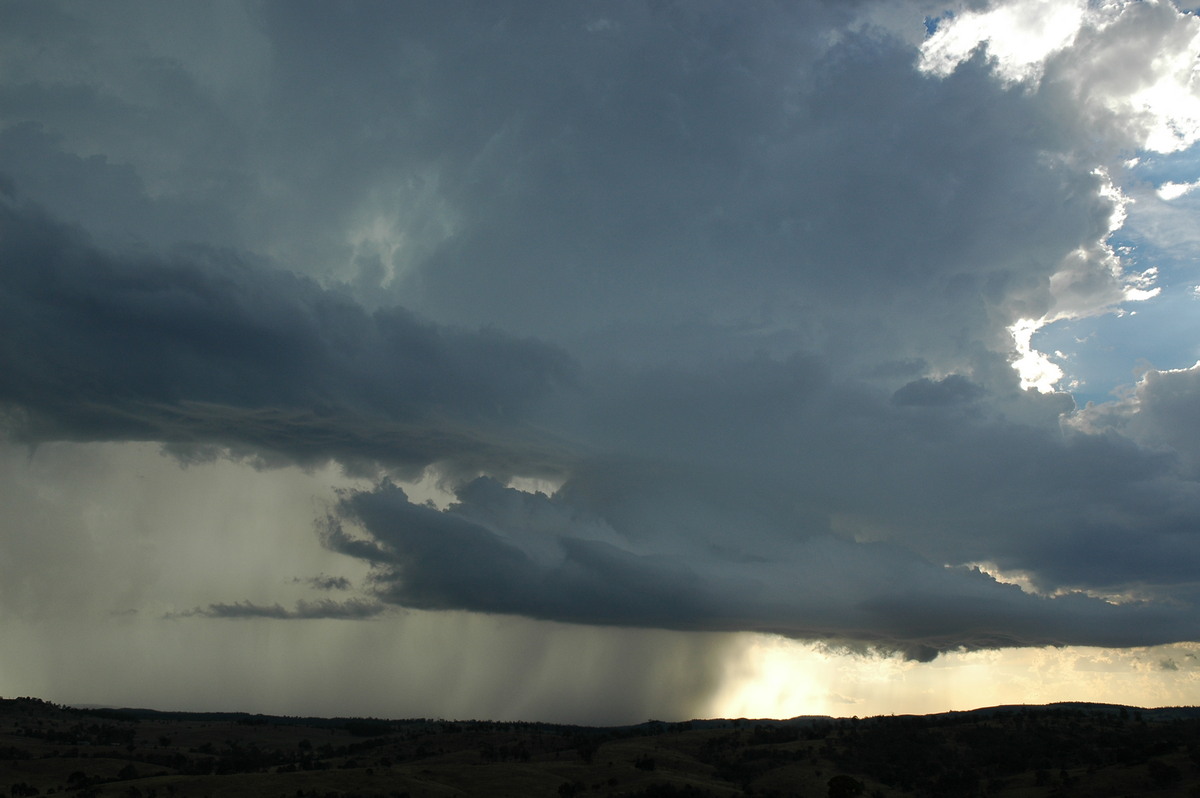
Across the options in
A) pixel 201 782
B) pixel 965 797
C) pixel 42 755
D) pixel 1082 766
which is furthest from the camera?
pixel 42 755

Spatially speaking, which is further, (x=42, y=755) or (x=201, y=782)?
(x=42, y=755)

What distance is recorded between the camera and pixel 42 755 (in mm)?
189750

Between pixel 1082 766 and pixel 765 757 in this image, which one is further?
pixel 765 757

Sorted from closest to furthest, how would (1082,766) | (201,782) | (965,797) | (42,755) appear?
1. (201,782)
2. (965,797)
3. (1082,766)
4. (42,755)

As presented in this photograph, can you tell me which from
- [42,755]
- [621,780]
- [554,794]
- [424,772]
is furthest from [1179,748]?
[42,755]

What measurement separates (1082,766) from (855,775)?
143 feet

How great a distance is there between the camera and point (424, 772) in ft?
534

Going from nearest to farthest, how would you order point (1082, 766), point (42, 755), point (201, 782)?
point (201, 782) → point (1082, 766) → point (42, 755)

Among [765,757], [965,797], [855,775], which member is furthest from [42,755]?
[965,797]

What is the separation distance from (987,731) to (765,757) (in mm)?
53018

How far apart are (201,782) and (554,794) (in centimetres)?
6036

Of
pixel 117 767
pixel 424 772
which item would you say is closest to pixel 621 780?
pixel 424 772

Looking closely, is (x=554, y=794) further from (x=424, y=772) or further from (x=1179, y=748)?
(x=1179, y=748)

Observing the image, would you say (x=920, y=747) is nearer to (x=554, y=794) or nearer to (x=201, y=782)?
(x=554, y=794)
